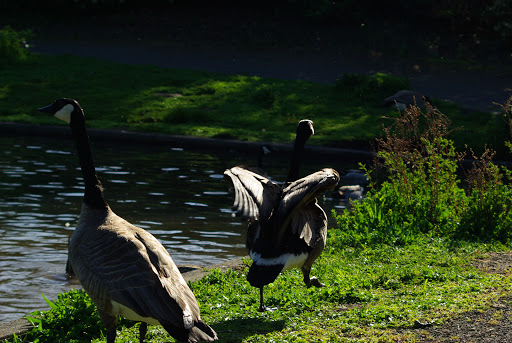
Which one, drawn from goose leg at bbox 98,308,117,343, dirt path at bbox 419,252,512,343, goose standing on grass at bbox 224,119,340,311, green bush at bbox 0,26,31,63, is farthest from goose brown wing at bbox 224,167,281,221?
green bush at bbox 0,26,31,63

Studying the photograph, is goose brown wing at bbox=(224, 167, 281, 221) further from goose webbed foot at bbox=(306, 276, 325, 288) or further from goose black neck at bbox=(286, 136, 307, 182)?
goose webbed foot at bbox=(306, 276, 325, 288)

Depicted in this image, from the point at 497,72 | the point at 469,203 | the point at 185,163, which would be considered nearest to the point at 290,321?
the point at 469,203

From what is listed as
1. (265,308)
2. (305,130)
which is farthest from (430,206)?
(265,308)

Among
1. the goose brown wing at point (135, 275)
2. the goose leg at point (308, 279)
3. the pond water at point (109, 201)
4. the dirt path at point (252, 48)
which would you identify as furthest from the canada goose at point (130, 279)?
the dirt path at point (252, 48)

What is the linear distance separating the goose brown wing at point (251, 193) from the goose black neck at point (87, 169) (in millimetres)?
1107

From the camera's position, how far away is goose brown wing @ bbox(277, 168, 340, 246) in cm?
594

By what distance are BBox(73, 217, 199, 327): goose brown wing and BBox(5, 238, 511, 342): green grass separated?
832mm

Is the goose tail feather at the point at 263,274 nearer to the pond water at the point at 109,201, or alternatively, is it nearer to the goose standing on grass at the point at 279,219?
the goose standing on grass at the point at 279,219

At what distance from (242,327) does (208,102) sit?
1589 cm

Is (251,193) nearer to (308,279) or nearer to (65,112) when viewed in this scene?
(308,279)

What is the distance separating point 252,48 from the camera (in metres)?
29.2

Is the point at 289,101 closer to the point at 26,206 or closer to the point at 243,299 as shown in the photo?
the point at 26,206

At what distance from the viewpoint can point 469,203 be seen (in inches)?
385

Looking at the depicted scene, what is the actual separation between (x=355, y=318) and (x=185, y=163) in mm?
10523
